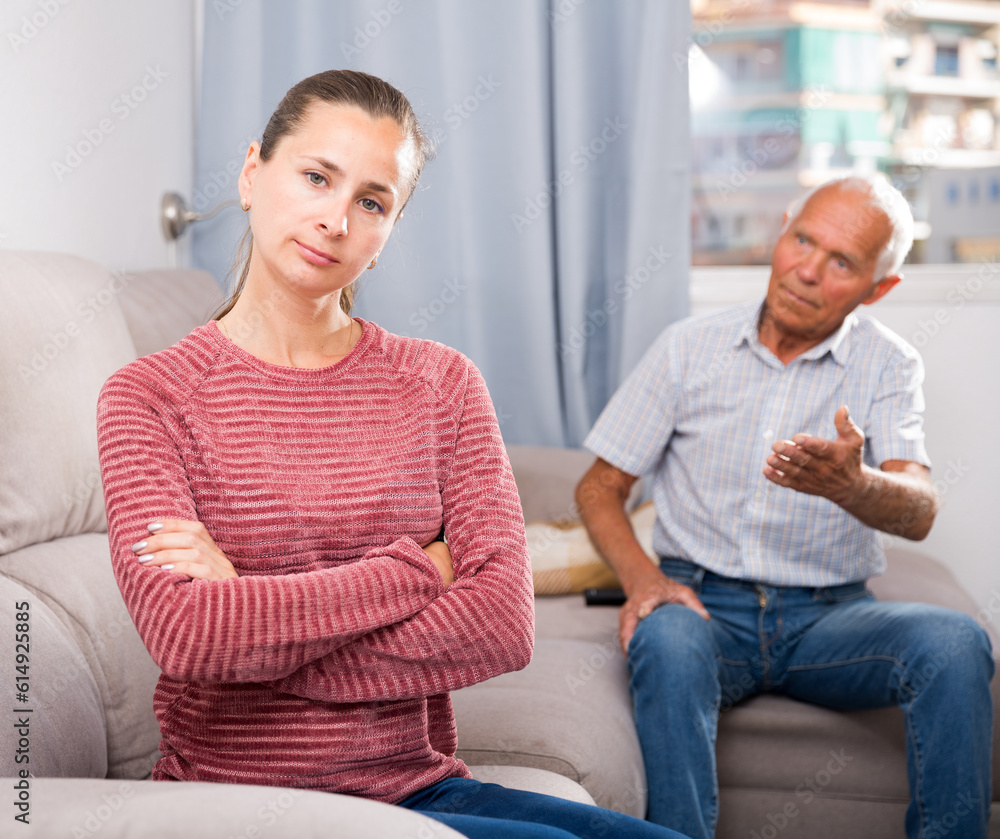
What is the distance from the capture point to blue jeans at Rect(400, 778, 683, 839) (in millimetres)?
956

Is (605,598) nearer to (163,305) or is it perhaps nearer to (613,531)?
(613,531)

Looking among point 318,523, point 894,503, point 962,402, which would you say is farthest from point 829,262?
point 318,523

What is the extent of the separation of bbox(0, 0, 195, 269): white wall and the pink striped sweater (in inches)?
35.2

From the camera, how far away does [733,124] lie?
2652 mm

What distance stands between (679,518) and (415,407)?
2.76ft

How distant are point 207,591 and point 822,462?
2.90 ft

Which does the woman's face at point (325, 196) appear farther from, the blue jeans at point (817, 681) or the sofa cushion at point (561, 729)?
the blue jeans at point (817, 681)

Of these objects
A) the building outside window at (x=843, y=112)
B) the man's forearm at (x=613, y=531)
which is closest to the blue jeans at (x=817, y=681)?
the man's forearm at (x=613, y=531)

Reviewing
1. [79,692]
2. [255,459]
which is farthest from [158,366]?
[79,692]

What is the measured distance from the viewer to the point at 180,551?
0.89 metres

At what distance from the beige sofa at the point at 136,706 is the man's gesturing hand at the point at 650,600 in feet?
0.24

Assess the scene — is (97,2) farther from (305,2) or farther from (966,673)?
(966,673)

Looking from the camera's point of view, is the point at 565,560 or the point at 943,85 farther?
the point at 943,85

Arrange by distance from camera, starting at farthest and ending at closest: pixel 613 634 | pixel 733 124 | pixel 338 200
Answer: pixel 733 124 → pixel 613 634 → pixel 338 200
